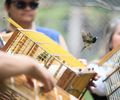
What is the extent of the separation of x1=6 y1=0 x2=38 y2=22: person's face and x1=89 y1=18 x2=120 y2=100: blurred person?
53cm

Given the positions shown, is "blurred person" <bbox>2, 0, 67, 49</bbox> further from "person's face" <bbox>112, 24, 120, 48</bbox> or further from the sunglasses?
"person's face" <bbox>112, 24, 120, 48</bbox>

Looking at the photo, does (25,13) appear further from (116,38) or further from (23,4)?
(116,38)

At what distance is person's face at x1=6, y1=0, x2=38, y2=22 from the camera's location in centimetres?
319

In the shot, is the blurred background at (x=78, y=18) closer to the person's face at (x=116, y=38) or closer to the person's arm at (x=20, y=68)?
the person's face at (x=116, y=38)

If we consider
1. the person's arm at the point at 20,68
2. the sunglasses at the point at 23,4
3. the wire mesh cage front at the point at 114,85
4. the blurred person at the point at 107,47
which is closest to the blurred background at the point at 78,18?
the blurred person at the point at 107,47

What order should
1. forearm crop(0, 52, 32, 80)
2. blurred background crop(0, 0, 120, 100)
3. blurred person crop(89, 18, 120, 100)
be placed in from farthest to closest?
blurred background crop(0, 0, 120, 100)
blurred person crop(89, 18, 120, 100)
forearm crop(0, 52, 32, 80)

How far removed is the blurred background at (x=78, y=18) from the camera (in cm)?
318

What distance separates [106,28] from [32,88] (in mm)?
1442

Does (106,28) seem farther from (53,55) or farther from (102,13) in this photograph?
(53,55)

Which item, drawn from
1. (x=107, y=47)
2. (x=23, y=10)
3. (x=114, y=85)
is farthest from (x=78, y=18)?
(x=114, y=85)

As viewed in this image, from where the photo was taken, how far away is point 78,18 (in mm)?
4020

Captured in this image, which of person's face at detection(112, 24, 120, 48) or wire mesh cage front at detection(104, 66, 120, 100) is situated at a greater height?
person's face at detection(112, 24, 120, 48)

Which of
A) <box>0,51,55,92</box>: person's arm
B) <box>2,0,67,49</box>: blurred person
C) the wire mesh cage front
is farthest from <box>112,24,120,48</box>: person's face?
<box>0,51,55,92</box>: person's arm

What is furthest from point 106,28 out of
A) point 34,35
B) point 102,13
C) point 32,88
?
point 32,88
